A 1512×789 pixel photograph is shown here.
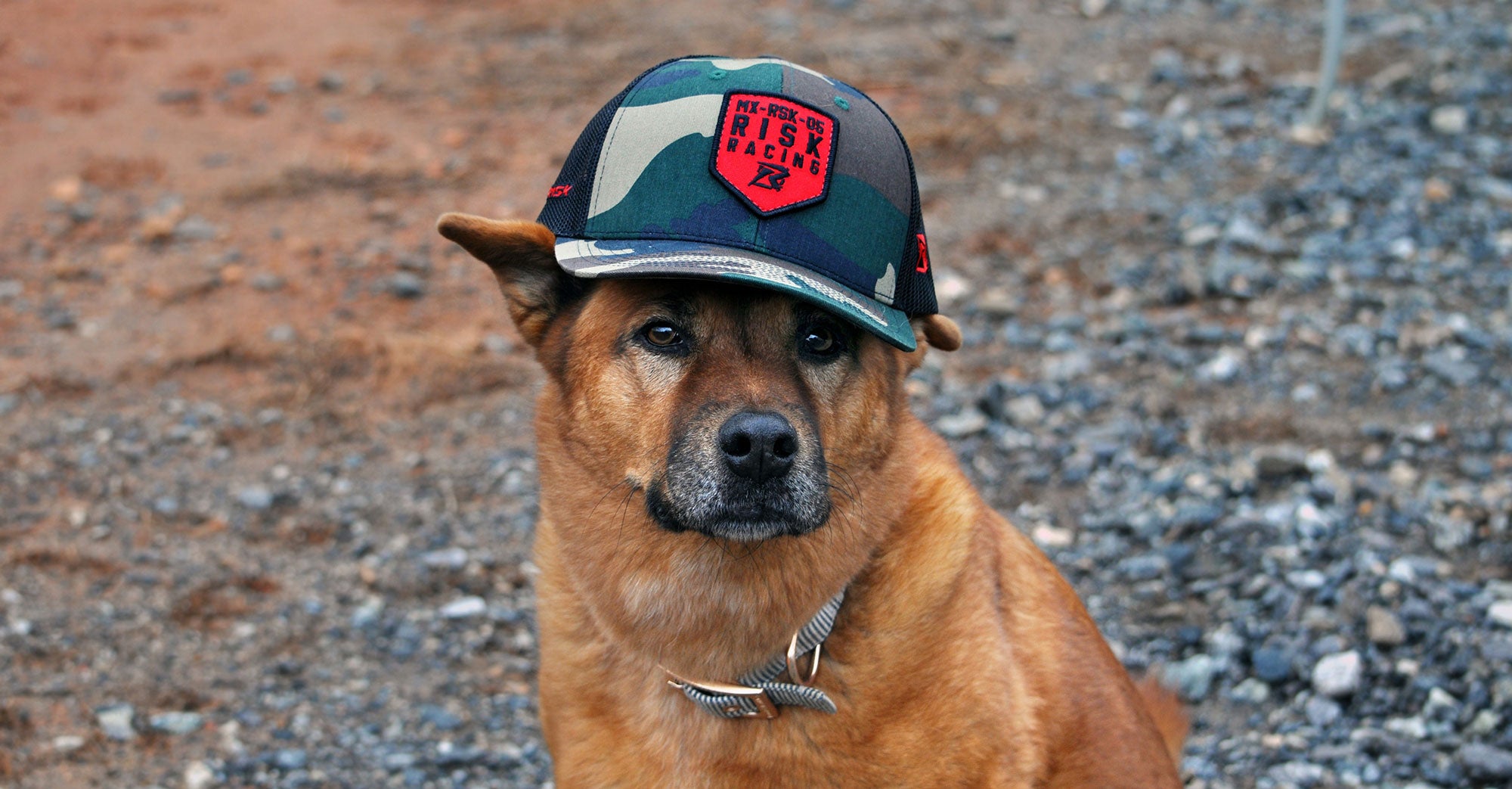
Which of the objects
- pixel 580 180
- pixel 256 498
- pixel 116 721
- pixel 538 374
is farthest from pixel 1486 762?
pixel 256 498

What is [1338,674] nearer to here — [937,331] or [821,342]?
[937,331]

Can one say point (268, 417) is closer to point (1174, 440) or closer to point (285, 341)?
point (285, 341)

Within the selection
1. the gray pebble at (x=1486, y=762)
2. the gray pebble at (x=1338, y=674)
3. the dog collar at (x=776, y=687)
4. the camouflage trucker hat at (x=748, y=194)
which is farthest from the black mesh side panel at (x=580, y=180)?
the gray pebble at (x=1486, y=762)

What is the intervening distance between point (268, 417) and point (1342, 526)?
4.45 meters

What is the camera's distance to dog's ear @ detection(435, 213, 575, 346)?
2.81 metres

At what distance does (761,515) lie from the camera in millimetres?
2686

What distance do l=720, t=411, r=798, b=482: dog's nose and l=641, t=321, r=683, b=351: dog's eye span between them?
282 millimetres

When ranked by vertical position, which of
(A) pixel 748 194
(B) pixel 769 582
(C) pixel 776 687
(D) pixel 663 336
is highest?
(A) pixel 748 194

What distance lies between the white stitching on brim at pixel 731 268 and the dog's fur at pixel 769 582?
24 centimetres

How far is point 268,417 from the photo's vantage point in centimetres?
570

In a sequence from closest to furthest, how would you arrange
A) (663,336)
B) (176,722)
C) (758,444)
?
(758,444), (663,336), (176,722)

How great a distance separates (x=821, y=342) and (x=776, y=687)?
772 mm

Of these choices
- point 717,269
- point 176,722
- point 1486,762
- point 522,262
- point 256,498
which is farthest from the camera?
point 256,498

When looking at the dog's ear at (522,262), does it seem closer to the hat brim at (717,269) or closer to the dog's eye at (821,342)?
the hat brim at (717,269)
